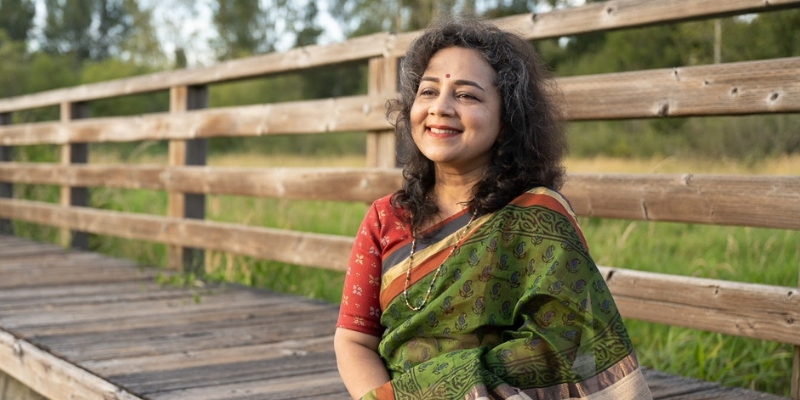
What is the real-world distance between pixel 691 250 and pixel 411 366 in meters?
3.75

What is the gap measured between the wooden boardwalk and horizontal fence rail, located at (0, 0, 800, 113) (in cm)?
100

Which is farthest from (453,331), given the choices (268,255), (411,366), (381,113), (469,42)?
(268,255)

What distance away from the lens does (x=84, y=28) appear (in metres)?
53.4

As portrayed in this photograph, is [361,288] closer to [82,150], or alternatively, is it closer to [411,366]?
[411,366]

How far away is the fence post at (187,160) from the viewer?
4707mm

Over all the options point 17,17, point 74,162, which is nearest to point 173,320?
point 74,162

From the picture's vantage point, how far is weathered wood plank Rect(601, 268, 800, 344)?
2.20 m

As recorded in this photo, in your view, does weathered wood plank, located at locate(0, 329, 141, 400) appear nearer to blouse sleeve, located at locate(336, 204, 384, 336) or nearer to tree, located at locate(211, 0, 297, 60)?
blouse sleeve, located at locate(336, 204, 384, 336)

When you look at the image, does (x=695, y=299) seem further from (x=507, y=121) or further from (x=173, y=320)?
(x=173, y=320)

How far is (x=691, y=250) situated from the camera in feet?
16.6

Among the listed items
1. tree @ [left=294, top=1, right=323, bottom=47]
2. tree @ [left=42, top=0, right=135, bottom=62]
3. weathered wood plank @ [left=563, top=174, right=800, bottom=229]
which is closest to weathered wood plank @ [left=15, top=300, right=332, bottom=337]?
weathered wood plank @ [left=563, top=174, right=800, bottom=229]

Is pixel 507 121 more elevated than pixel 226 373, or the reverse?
pixel 507 121

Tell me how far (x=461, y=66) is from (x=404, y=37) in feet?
5.57

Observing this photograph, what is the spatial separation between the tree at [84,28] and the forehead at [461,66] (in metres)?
52.9
